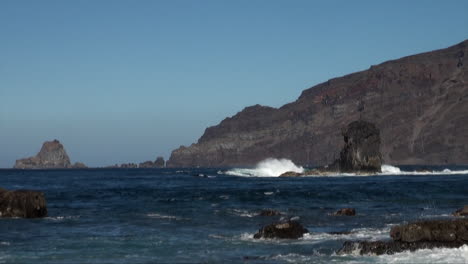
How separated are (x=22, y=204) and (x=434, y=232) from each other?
30212 millimetres

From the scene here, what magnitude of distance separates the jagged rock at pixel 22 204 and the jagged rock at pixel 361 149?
115 m

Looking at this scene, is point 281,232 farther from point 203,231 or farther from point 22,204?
point 22,204

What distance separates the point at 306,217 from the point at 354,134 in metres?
112

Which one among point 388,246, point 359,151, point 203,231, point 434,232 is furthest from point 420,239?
point 359,151

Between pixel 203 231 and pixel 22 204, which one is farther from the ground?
pixel 22 204

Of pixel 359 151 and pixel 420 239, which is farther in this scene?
pixel 359 151

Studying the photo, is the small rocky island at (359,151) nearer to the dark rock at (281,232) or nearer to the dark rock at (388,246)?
the dark rock at (281,232)

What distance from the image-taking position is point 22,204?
50000 millimetres

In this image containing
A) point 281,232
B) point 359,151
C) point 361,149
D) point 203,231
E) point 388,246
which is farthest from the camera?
point 359,151

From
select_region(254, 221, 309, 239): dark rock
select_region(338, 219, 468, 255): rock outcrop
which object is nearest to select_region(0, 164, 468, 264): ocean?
select_region(254, 221, 309, 239): dark rock

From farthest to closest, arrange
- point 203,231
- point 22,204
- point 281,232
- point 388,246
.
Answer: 1. point 22,204
2. point 203,231
3. point 281,232
4. point 388,246

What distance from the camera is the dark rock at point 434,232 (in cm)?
3056

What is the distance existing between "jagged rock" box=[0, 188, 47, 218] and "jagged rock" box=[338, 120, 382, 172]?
11489 centimetres

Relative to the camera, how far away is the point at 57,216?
53188mm
